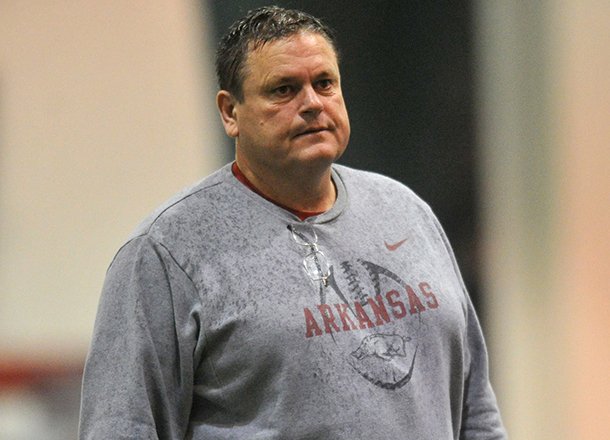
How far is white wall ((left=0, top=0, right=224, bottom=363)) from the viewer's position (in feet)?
13.9

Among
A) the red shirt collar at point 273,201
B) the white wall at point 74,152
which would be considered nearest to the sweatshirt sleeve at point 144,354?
the red shirt collar at point 273,201

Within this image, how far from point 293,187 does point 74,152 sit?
244 cm

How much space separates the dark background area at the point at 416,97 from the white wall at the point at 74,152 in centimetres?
55

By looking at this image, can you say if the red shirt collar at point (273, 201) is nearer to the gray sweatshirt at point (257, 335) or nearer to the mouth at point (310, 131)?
the gray sweatshirt at point (257, 335)

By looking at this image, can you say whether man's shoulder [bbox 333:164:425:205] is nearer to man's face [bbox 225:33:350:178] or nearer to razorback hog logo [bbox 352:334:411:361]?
man's face [bbox 225:33:350:178]

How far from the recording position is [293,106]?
188 cm

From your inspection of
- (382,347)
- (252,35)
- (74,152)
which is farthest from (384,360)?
(74,152)

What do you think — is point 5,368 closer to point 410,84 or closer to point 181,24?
point 181,24

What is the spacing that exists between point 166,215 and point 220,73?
24 centimetres

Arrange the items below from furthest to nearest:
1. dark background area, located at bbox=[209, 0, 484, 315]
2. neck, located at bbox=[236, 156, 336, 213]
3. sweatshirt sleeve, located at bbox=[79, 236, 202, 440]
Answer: dark background area, located at bbox=[209, 0, 484, 315], neck, located at bbox=[236, 156, 336, 213], sweatshirt sleeve, located at bbox=[79, 236, 202, 440]

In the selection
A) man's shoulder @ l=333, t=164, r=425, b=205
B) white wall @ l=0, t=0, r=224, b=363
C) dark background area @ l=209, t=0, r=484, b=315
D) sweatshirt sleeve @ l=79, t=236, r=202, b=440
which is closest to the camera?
sweatshirt sleeve @ l=79, t=236, r=202, b=440

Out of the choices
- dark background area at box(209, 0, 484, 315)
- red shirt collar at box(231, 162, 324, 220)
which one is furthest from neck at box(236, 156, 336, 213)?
dark background area at box(209, 0, 484, 315)

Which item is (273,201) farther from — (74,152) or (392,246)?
(74,152)

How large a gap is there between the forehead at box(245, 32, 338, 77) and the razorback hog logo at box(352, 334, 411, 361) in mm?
400
